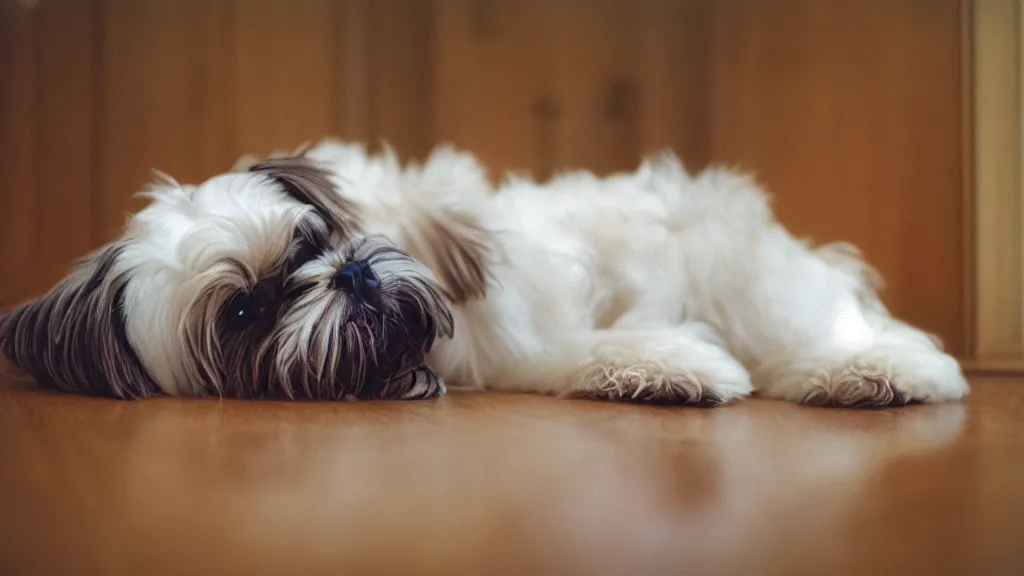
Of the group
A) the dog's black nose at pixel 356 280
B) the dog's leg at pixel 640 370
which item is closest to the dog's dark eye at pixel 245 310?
the dog's black nose at pixel 356 280

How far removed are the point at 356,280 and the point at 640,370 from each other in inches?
19.9

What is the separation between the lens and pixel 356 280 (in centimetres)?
146

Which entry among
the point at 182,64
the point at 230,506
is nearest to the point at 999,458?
the point at 230,506

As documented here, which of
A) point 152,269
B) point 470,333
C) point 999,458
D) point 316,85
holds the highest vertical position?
point 316,85

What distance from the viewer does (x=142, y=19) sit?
2.72 m

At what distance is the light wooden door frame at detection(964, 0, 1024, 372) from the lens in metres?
2.58

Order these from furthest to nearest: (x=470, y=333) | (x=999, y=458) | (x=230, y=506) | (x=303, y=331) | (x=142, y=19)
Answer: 1. (x=142, y=19)
2. (x=470, y=333)
3. (x=303, y=331)
4. (x=999, y=458)
5. (x=230, y=506)

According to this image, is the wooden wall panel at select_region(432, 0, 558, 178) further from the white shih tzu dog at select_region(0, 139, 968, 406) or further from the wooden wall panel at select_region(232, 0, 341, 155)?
the white shih tzu dog at select_region(0, 139, 968, 406)

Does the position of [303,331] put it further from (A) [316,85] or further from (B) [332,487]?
(A) [316,85]

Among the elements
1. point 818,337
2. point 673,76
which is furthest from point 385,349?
point 673,76

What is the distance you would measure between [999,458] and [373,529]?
768mm

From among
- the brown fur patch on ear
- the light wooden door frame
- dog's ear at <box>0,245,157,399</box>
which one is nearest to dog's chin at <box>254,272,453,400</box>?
the brown fur patch on ear

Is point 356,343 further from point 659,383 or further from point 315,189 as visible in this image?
point 659,383

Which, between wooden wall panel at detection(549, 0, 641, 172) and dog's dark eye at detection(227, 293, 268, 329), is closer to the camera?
dog's dark eye at detection(227, 293, 268, 329)
